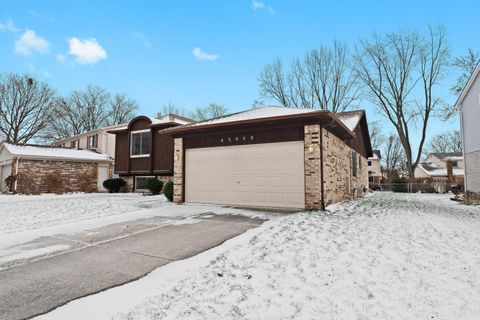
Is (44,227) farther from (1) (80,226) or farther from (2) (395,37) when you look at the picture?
(2) (395,37)

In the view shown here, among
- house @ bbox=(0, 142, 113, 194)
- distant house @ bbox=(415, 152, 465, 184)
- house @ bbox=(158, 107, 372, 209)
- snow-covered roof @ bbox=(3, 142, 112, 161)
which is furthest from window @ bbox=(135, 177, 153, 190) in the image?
distant house @ bbox=(415, 152, 465, 184)

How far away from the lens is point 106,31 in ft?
43.3

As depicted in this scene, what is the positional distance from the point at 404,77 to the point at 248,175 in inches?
908

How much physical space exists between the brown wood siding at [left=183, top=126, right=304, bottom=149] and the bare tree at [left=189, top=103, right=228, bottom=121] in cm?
2371

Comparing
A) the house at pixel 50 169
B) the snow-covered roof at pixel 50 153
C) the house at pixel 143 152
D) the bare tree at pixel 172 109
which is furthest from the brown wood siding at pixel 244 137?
the bare tree at pixel 172 109

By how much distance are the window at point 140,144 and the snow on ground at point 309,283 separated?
44.0 ft

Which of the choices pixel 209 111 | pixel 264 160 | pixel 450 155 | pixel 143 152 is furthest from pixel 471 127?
pixel 450 155

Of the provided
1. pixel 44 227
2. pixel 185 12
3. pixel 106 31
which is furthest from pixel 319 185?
pixel 106 31

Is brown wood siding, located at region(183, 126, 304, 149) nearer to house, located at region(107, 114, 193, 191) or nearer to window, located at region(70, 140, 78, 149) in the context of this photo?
house, located at region(107, 114, 193, 191)

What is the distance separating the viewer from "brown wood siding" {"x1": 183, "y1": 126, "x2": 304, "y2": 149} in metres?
8.83

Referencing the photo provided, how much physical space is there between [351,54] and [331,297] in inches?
1063

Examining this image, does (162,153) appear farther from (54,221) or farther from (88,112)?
(88,112)

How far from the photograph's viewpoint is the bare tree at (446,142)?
47312 mm

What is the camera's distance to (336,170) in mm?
10609
